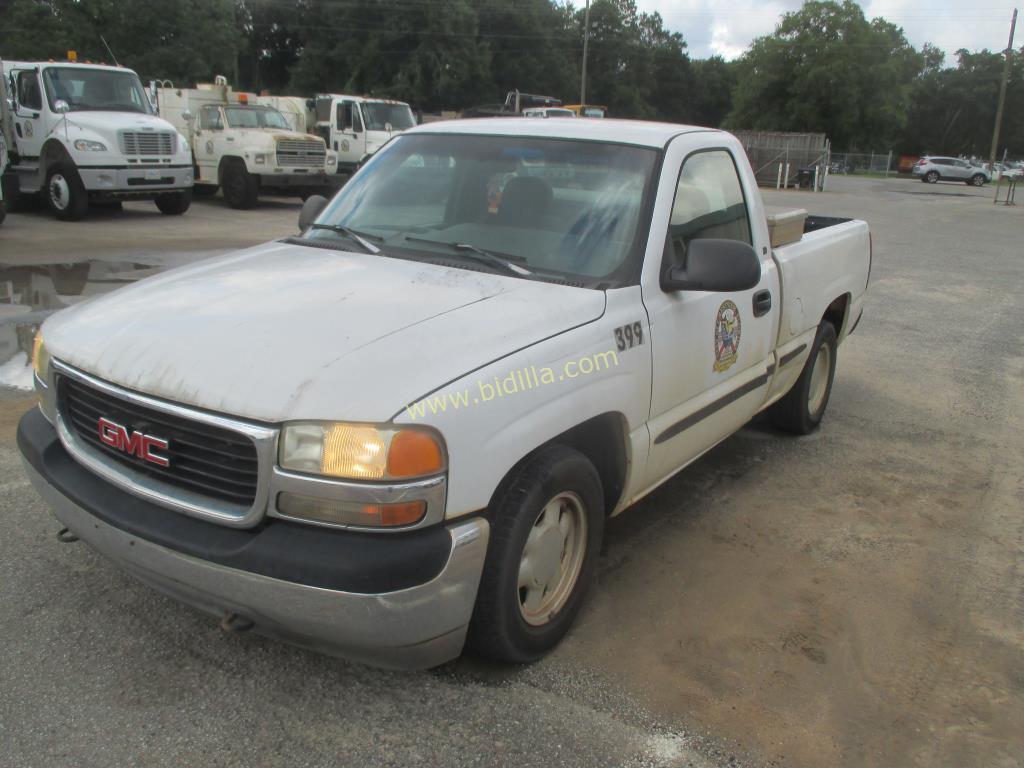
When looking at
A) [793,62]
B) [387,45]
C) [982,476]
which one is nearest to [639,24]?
[793,62]

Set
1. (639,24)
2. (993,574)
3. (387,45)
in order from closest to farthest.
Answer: (993,574)
(387,45)
(639,24)

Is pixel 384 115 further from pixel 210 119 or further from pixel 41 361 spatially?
pixel 41 361

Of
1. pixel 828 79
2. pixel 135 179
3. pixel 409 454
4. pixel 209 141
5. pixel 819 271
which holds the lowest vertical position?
pixel 409 454

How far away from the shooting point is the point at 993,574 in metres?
3.84

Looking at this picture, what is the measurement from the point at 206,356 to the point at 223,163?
17105 millimetres

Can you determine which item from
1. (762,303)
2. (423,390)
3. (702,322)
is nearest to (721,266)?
(702,322)

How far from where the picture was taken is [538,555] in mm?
2877

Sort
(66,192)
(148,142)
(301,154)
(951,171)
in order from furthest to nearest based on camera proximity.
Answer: (951,171) < (301,154) < (148,142) < (66,192)

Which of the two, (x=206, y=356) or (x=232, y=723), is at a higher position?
(x=206, y=356)

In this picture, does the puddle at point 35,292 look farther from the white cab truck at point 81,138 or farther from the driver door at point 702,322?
the driver door at point 702,322

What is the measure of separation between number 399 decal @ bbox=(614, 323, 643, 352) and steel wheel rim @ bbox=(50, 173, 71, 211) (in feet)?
44.9

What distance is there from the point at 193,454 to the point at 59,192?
14.0 meters

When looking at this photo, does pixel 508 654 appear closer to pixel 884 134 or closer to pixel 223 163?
pixel 223 163

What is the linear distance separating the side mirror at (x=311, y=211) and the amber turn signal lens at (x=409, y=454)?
210cm
